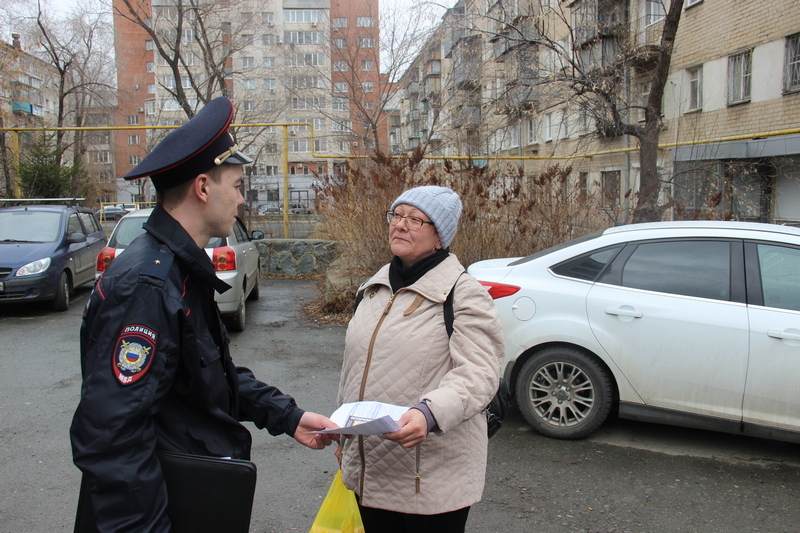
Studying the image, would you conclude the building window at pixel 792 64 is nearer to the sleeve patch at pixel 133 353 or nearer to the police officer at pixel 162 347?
the police officer at pixel 162 347

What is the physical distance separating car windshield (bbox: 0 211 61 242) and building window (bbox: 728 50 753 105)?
19.3 meters

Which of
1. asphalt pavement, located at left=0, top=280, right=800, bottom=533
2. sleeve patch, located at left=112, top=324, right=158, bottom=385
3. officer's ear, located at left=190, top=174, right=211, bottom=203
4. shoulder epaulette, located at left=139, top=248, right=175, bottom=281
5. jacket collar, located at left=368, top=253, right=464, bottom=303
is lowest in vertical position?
asphalt pavement, located at left=0, top=280, right=800, bottom=533

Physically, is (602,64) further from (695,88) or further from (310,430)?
(695,88)

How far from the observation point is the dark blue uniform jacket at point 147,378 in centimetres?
145

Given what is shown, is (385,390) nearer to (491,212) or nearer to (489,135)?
(491,212)

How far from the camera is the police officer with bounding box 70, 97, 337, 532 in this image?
1457 millimetres

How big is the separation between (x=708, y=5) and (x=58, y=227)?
20.5 meters

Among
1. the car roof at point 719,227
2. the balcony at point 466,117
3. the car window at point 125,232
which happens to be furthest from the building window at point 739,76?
the car window at point 125,232

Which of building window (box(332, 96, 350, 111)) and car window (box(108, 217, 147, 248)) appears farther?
building window (box(332, 96, 350, 111))

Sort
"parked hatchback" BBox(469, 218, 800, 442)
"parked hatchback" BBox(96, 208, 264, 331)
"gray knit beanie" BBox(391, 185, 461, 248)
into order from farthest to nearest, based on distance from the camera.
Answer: "parked hatchback" BBox(96, 208, 264, 331) < "parked hatchback" BBox(469, 218, 800, 442) < "gray knit beanie" BBox(391, 185, 461, 248)

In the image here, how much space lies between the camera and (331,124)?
2341 centimetres

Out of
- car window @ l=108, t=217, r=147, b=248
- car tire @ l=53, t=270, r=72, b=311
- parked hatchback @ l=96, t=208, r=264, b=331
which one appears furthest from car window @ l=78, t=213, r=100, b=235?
parked hatchback @ l=96, t=208, r=264, b=331

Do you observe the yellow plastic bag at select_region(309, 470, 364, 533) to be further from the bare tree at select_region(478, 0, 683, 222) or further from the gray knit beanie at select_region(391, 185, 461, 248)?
the bare tree at select_region(478, 0, 683, 222)

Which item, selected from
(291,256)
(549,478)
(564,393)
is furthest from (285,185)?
(549,478)
